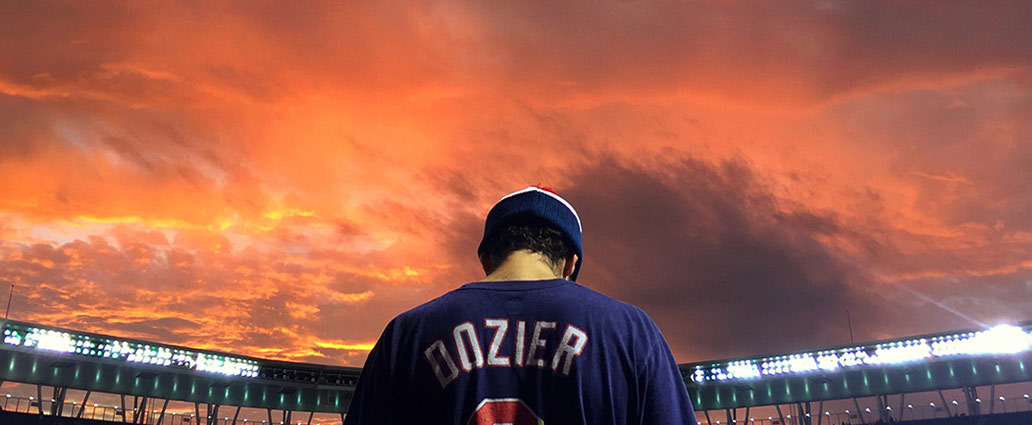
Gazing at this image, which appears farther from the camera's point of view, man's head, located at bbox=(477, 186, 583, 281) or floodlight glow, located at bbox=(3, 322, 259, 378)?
floodlight glow, located at bbox=(3, 322, 259, 378)

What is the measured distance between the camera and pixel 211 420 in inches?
1576

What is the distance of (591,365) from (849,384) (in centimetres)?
4044

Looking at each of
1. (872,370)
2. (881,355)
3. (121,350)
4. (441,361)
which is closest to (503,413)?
(441,361)

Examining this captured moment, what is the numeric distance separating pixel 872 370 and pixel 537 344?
3975 centimetres

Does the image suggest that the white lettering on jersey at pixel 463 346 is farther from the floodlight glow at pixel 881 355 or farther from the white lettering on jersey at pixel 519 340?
the floodlight glow at pixel 881 355

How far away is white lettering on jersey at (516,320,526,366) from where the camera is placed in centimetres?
244

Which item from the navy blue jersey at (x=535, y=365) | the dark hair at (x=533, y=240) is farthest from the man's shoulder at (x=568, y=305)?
the dark hair at (x=533, y=240)

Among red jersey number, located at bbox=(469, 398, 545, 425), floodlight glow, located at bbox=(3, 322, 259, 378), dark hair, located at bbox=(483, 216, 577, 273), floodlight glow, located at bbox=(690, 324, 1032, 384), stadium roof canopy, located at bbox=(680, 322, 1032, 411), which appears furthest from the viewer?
stadium roof canopy, located at bbox=(680, 322, 1032, 411)

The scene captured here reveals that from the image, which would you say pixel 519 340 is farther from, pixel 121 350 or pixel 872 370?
pixel 872 370

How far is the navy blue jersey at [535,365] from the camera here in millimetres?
2396

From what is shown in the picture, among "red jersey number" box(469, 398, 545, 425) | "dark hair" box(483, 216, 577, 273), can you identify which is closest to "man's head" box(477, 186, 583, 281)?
"dark hair" box(483, 216, 577, 273)

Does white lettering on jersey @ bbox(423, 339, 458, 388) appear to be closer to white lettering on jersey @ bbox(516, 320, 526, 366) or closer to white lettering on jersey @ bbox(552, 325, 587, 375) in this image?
white lettering on jersey @ bbox(516, 320, 526, 366)

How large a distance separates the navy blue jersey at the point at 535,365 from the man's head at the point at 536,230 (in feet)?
0.59

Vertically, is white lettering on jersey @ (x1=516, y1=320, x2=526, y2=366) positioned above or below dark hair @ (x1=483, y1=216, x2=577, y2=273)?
below
